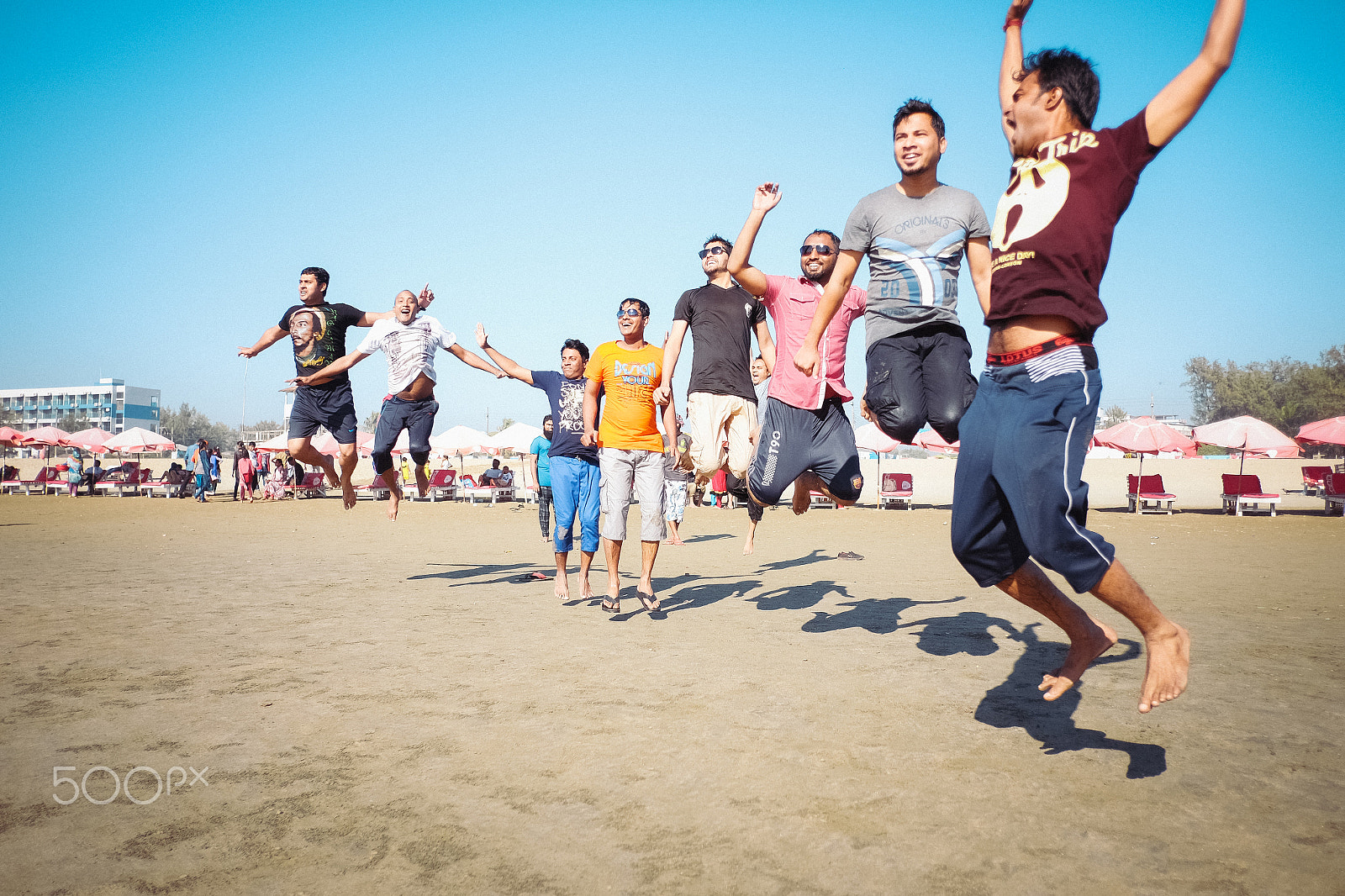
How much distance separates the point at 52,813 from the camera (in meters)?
2.57

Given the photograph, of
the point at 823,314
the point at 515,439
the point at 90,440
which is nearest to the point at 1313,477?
the point at 515,439

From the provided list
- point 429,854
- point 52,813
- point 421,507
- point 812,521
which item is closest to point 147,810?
point 52,813

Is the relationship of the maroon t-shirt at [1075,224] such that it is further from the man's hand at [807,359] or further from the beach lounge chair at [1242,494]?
the beach lounge chair at [1242,494]

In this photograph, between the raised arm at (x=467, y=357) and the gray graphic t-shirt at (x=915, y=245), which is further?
the raised arm at (x=467, y=357)

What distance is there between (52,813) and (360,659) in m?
2.17

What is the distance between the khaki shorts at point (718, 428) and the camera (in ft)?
20.3

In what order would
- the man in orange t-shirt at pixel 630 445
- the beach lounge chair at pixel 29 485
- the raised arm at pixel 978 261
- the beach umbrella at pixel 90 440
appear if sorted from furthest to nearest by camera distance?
the beach umbrella at pixel 90 440
the beach lounge chair at pixel 29 485
the man in orange t-shirt at pixel 630 445
the raised arm at pixel 978 261

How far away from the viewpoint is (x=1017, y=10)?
337 centimetres

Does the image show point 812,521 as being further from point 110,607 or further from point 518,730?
point 518,730

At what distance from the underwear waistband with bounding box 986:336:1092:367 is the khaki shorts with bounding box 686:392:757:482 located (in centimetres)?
327

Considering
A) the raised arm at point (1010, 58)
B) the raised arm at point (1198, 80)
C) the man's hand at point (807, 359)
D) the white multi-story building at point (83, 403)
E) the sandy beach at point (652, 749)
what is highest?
the white multi-story building at point (83, 403)

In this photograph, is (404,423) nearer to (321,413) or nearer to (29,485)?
(321,413)

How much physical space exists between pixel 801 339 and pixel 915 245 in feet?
4.32

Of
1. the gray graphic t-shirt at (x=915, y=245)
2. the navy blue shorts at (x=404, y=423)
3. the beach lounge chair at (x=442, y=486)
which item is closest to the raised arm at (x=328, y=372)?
the navy blue shorts at (x=404, y=423)
